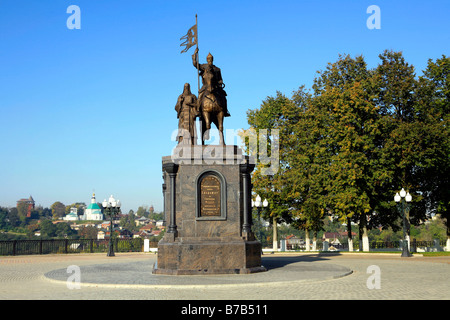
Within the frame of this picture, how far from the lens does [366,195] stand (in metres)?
34.0

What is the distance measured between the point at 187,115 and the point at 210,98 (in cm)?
179

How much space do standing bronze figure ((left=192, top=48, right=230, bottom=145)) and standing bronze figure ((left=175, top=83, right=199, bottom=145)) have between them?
603 mm

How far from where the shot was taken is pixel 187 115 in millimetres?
18812

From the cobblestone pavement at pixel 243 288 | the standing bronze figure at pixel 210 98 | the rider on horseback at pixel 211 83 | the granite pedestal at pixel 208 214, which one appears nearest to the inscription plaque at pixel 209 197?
the granite pedestal at pixel 208 214

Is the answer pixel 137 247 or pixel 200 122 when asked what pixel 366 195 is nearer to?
pixel 200 122

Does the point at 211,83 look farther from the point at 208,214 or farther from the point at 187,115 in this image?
the point at 208,214

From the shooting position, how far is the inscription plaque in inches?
642

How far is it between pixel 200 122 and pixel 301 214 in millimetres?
23326

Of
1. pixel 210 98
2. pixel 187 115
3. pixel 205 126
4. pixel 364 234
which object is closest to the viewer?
pixel 210 98

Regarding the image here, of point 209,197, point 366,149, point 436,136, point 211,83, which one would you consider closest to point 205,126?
point 211,83

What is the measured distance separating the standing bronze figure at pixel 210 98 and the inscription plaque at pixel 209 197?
1.73m

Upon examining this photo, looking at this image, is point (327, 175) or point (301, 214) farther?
point (301, 214)

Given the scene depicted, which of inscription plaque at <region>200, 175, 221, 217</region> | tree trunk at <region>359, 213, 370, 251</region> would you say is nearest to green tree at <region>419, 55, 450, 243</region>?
tree trunk at <region>359, 213, 370, 251</region>
